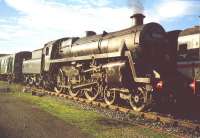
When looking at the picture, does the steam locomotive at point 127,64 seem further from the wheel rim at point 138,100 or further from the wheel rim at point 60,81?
the wheel rim at point 60,81

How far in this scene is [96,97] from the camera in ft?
50.6

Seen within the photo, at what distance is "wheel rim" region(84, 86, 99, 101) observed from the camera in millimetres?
15536

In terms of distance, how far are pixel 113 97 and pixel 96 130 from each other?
17.0 feet

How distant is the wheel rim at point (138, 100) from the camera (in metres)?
12.3

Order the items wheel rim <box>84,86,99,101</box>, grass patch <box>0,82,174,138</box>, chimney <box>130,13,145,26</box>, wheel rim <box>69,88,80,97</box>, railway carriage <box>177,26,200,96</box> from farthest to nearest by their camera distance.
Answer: wheel rim <box>69,88,80,97</box>, wheel rim <box>84,86,99,101</box>, chimney <box>130,13,145,26</box>, railway carriage <box>177,26,200,96</box>, grass patch <box>0,82,174,138</box>

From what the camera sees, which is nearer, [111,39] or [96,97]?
[111,39]

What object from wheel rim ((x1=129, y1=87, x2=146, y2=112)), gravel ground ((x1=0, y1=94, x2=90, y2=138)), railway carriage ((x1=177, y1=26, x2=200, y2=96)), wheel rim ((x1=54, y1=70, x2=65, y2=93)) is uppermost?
railway carriage ((x1=177, y1=26, x2=200, y2=96))

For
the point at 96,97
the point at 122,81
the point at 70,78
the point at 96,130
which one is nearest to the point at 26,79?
the point at 70,78

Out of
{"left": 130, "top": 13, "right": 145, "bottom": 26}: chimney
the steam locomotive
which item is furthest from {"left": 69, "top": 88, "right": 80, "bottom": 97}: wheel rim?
{"left": 130, "top": 13, "right": 145, "bottom": 26}: chimney

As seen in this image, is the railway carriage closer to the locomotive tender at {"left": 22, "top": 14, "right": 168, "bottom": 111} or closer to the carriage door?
the locomotive tender at {"left": 22, "top": 14, "right": 168, "bottom": 111}

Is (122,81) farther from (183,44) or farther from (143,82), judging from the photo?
(183,44)

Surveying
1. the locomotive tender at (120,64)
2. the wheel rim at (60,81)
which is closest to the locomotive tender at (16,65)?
the wheel rim at (60,81)

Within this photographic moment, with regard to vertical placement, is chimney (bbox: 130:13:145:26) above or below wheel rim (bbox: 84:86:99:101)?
above

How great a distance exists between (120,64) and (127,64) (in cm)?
31
